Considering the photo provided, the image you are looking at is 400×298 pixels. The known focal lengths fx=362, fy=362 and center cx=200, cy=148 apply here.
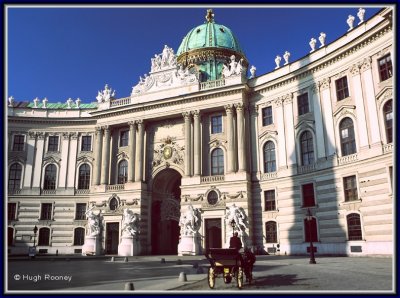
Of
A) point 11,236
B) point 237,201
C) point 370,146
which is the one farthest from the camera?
point 11,236

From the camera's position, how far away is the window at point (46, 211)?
149ft

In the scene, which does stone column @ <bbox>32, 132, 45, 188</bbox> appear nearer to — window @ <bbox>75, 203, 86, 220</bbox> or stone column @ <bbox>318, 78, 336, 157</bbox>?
window @ <bbox>75, 203, 86, 220</bbox>

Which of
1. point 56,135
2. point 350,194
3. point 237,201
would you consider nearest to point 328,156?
point 350,194

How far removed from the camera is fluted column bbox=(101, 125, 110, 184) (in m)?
43.6

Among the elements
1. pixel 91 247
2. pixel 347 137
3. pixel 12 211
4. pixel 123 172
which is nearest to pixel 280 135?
pixel 347 137

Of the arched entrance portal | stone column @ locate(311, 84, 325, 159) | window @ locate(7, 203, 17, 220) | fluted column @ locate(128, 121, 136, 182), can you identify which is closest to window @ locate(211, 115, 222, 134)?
the arched entrance portal

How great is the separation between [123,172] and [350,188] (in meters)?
26.0

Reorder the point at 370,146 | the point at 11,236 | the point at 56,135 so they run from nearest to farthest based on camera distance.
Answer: the point at 370,146
the point at 11,236
the point at 56,135


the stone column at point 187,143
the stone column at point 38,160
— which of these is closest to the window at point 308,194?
the stone column at point 187,143

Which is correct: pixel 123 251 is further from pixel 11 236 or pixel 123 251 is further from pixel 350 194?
pixel 350 194

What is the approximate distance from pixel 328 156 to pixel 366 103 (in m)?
5.56

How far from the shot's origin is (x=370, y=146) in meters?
28.5

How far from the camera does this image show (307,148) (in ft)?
113

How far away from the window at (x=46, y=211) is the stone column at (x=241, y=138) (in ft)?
82.8
